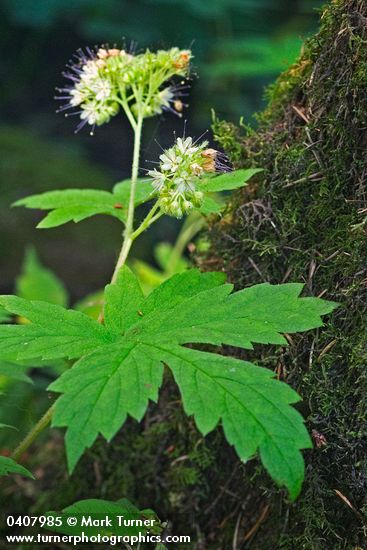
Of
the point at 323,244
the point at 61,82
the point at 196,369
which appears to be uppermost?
the point at 61,82

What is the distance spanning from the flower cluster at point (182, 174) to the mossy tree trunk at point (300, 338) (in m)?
0.34

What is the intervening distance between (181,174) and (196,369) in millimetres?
525

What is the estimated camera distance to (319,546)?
1717 millimetres

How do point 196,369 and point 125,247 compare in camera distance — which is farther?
point 125,247

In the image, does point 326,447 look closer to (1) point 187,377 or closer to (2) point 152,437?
(1) point 187,377

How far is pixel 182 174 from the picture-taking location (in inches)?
68.4

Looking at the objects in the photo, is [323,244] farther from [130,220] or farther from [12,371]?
Result: [12,371]

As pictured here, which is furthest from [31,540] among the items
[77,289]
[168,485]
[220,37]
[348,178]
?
[220,37]

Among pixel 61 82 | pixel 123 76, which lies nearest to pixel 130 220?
pixel 123 76

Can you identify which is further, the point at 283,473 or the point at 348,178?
the point at 348,178

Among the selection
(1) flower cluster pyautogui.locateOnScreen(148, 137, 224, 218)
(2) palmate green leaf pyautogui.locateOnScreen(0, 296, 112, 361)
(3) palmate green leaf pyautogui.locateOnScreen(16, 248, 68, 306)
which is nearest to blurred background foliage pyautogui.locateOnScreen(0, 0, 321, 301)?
(3) palmate green leaf pyautogui.locateOnScreen(16, 248, 68, 306)

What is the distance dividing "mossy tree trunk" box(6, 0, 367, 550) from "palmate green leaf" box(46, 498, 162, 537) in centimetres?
32

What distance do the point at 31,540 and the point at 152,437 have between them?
490 millimetres

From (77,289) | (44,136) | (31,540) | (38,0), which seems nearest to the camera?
(31,540)
